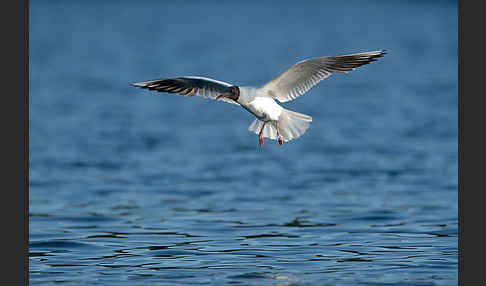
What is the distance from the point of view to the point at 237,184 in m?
16.6

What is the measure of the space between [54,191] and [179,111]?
12.2 metres

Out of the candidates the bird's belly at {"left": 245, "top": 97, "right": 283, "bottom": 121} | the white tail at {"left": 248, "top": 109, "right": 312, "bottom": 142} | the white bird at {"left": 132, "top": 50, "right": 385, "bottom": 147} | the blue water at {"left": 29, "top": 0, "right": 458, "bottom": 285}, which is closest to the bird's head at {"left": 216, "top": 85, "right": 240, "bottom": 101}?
the white bird at {"left": 132, "top": 50, "right": 385, "bottom": 147}

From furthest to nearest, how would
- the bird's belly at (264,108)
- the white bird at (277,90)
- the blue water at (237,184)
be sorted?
the bird's belly at (264,108)
the white bird at (277,90)
the blue water at (237,184)

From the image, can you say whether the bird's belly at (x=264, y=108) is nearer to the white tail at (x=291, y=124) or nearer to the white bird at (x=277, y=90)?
the white bird at (x=277, y=90)

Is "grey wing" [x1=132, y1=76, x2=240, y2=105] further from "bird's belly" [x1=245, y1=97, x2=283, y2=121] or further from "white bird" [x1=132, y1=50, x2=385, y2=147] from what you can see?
"bird's belly" [x1=245, y1=97, x2=283, y2=121]

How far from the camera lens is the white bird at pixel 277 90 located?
1072 centimetres

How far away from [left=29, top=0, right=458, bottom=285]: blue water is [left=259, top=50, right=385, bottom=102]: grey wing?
6.50ft

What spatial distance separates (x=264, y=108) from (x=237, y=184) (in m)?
5.74

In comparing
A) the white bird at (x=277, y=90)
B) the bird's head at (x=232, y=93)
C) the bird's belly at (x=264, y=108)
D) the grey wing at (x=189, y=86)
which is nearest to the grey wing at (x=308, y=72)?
the white bird at (x=277, y=90)

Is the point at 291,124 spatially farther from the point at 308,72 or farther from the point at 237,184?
the point at 237,184

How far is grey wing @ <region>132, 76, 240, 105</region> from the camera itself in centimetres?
1061

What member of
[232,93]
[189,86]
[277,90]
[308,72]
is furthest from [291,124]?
[189,86]

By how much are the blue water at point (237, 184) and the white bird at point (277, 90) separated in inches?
60.2

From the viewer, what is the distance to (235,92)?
34.9 ft
